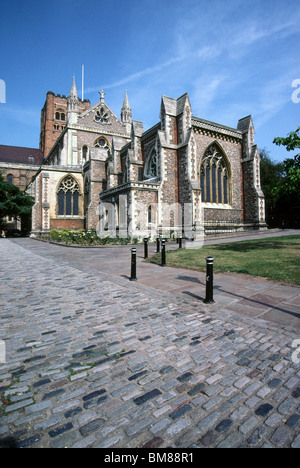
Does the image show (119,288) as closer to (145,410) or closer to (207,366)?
(207,366)

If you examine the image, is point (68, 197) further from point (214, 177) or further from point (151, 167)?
point (214, 177)

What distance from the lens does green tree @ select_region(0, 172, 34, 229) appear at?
1153 inches

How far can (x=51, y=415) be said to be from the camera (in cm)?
180

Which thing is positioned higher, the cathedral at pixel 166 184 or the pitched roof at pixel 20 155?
the pitched roof at pixel 20 155

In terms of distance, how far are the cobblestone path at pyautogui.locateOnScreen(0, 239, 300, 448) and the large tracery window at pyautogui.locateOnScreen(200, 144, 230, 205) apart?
19017 mm

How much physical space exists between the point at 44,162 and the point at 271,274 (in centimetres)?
5166

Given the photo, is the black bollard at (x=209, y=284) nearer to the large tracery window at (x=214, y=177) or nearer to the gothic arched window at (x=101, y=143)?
the large tracery window at (x=214, y=177)

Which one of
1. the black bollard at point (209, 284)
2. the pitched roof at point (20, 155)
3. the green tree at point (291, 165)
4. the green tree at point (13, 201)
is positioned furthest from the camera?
the pitched roof at point (20, 155)

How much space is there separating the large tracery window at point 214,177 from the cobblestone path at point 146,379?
62.4ft

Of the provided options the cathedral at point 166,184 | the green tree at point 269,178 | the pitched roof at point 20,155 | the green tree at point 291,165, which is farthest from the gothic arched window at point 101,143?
the green tree at point 291,165

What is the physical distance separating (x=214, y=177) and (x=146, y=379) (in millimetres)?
22133

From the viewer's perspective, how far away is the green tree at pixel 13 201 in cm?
2928

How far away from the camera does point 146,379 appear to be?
2219 mm

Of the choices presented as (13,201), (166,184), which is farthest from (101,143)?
(166,184)
